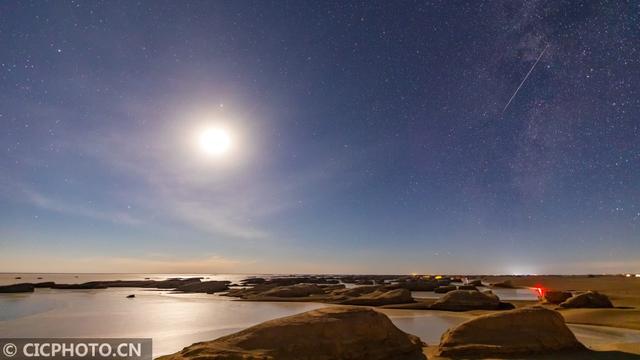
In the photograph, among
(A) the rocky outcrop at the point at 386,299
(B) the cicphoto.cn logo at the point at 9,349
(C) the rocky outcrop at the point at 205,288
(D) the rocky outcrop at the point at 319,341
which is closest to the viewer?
(D) the rocky outcrop at the point at 319,341

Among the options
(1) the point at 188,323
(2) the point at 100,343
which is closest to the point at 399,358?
(2) the point at 100,343

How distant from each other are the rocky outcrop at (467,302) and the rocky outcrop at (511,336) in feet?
68.6

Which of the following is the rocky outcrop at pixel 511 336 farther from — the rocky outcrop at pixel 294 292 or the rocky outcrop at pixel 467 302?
the rocky outcrop at pixel 294 292

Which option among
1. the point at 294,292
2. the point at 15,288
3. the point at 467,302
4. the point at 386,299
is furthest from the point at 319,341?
the point at 15,288

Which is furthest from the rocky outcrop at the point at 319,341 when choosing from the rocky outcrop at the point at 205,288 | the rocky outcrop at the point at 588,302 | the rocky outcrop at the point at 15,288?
the rocky outcrop at the point at 15,288

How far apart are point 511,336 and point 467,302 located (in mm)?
22565

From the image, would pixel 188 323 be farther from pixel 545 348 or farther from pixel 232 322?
pixel 545 348

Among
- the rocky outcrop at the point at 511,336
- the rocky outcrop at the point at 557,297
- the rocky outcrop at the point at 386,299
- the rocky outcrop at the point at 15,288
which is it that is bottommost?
the rocky outcrop at the point at 15,288

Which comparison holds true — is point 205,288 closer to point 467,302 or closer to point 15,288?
point 15,288

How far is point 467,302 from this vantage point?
35938 millimetres

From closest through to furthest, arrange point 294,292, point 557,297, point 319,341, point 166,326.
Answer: point 319,341 < point 166,326 < point 557,297 < point 294,292

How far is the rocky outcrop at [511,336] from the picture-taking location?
14500 millimetres

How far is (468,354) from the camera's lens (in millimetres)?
14383

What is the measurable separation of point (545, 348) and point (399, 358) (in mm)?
5901
